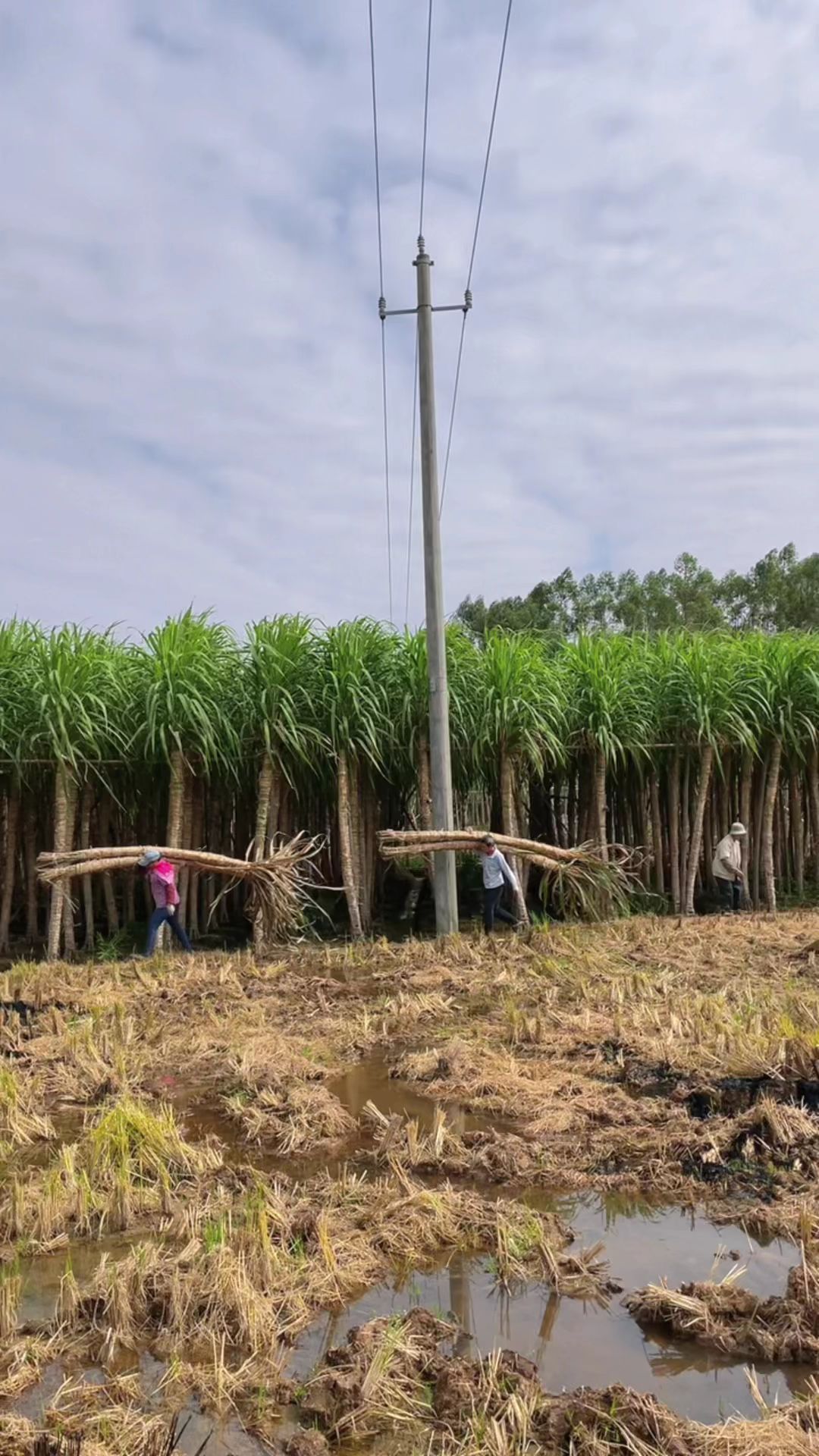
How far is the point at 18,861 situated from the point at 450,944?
463cm

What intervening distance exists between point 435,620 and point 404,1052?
4482mm

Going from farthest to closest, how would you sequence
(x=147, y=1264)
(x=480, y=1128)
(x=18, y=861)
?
(x=18, y=861)
(x=480, y=1128)
(x=147, y=1264)

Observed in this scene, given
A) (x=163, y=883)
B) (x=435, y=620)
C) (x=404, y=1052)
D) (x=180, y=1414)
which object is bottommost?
(x=180, y=1414)

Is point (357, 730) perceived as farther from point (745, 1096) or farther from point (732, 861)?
point (745, 1096)

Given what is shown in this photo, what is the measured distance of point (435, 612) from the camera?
9.05 m

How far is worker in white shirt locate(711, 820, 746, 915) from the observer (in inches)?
420

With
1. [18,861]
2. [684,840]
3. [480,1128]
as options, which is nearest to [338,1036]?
[480,1128]

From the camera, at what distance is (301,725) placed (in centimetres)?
915

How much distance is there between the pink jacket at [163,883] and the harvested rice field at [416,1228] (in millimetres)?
2189

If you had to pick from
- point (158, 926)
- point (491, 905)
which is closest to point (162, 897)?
point (158, 926)

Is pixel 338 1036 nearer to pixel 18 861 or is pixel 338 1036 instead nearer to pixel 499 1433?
pixel 499 1433

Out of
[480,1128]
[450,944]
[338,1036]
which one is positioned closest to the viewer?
[480,1128]

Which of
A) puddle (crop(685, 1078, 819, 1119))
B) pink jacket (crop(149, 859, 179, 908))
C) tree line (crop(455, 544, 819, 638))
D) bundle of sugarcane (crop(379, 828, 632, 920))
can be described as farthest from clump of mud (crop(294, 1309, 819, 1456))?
tree line (crop(455, 544, 819, 638))

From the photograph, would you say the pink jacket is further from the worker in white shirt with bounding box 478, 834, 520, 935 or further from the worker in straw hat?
the worker in white shirt with bounding box 478, 834, 520, 935
